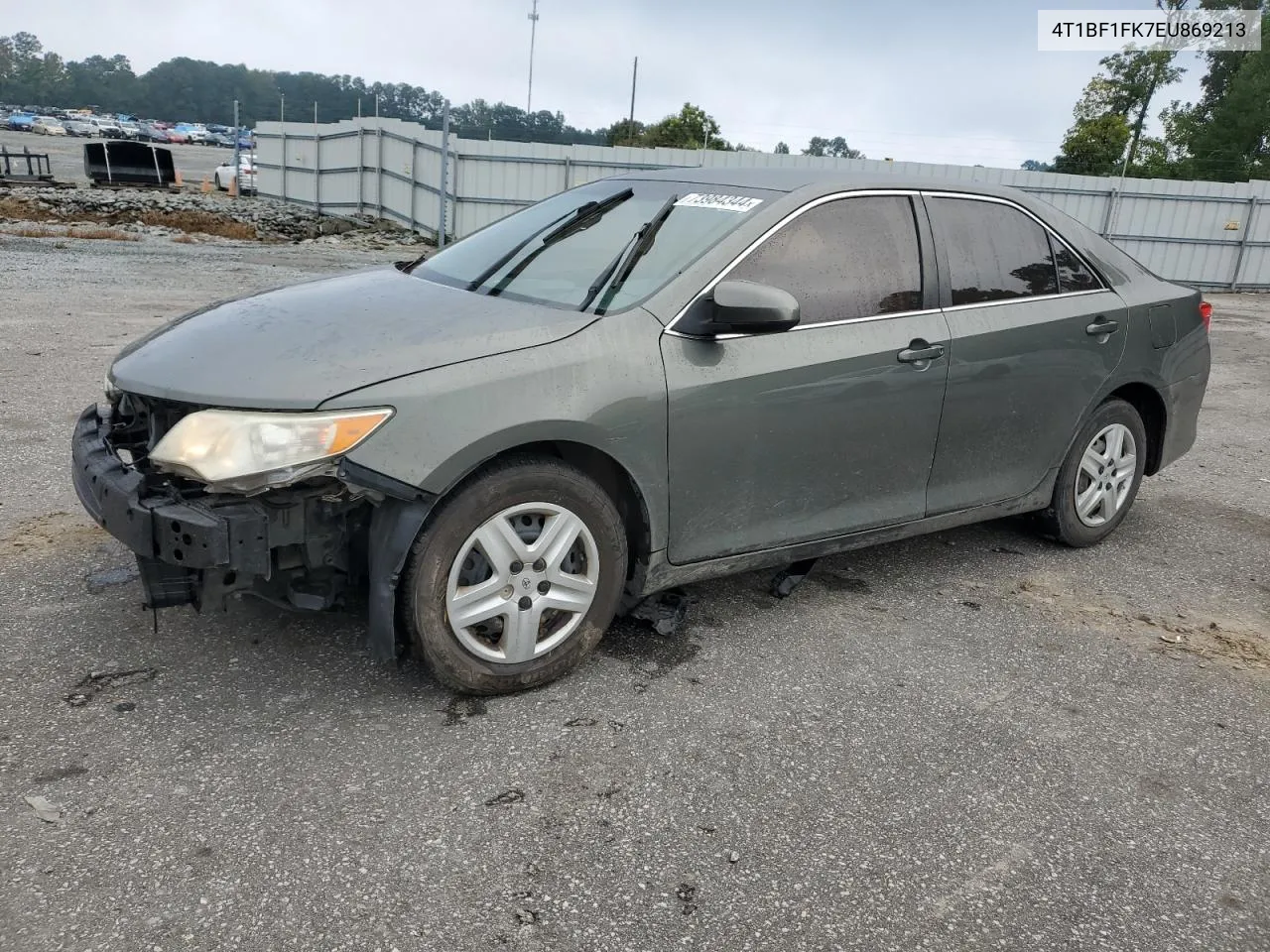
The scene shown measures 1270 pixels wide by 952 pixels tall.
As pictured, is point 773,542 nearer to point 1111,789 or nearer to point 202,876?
point 1111,789

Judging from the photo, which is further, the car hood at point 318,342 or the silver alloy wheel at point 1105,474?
the silver alloy wheel at point 1105,474

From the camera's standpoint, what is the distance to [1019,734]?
10.4ft

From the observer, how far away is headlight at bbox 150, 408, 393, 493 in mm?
2689

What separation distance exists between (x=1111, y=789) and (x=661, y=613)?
5.10ft

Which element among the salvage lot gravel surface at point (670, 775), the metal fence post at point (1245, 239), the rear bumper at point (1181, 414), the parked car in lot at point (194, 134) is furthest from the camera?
the parked car in lot at point (194, 134)

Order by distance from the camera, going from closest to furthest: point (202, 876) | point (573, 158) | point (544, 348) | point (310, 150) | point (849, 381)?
point (202, 876) < point (544, 348) < point (849, 381) < point (573, 158) < point (310, 150)

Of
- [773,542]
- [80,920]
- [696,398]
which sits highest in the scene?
[696,398]

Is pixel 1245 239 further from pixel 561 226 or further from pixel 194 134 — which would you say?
pixel 194 134

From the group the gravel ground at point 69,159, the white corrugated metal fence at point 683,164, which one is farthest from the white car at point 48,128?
the white corrugated metal fence at point 683,164

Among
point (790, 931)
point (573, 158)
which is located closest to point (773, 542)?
point (790, 931)

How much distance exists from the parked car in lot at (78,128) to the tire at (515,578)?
85.4 metres

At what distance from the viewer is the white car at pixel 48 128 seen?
74125mm

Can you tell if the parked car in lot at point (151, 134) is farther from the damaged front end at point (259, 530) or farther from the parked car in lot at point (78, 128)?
the damaged front end at point (259, 530)

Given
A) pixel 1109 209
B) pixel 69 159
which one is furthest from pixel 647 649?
pixel 69 159
